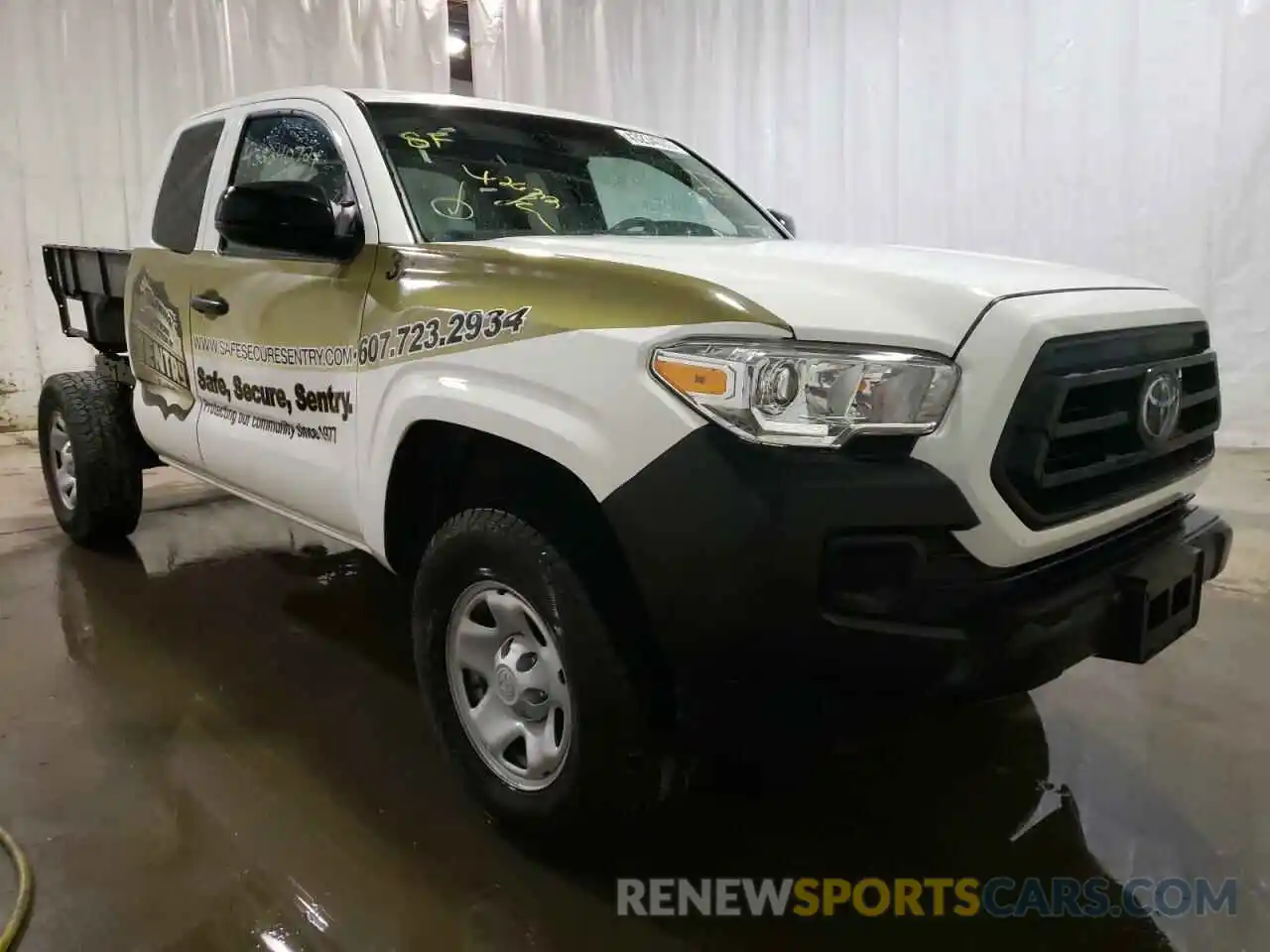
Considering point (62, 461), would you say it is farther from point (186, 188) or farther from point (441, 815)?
point (441, 815)

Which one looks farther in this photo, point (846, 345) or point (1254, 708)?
point (1254, 708)

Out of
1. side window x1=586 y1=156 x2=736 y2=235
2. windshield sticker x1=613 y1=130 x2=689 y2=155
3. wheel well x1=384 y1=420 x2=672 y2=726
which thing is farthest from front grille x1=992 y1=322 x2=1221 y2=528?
windshield sticker x1=613 y1=130 x2=689 y2=155

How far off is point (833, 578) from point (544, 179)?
1774mm

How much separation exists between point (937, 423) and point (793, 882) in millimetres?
1057

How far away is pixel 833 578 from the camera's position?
60.9 inches

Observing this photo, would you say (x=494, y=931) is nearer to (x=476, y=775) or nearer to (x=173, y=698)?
(x=476, y=775)

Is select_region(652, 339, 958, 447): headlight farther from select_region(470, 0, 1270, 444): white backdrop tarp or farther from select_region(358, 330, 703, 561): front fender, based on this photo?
select_region(470, 0, 1270, 444): white backdrop tarp

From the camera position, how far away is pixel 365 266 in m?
2.37

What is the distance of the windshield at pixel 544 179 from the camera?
252 centimetres

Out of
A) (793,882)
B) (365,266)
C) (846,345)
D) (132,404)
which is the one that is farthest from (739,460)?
(132,404)

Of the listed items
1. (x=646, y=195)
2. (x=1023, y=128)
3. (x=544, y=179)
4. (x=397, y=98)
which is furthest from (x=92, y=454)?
(x=1023, y=128)

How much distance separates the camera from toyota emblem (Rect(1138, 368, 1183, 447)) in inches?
72.6

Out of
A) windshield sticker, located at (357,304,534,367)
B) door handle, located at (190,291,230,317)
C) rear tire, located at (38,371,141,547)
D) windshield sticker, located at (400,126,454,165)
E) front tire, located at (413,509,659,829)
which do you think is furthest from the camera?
rear tire, located at (38,371,141,547)

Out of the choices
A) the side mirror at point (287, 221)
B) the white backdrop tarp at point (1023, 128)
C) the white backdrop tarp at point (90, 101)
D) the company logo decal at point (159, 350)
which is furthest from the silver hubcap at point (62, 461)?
the white backdrop tarp at point (1023, 128)
